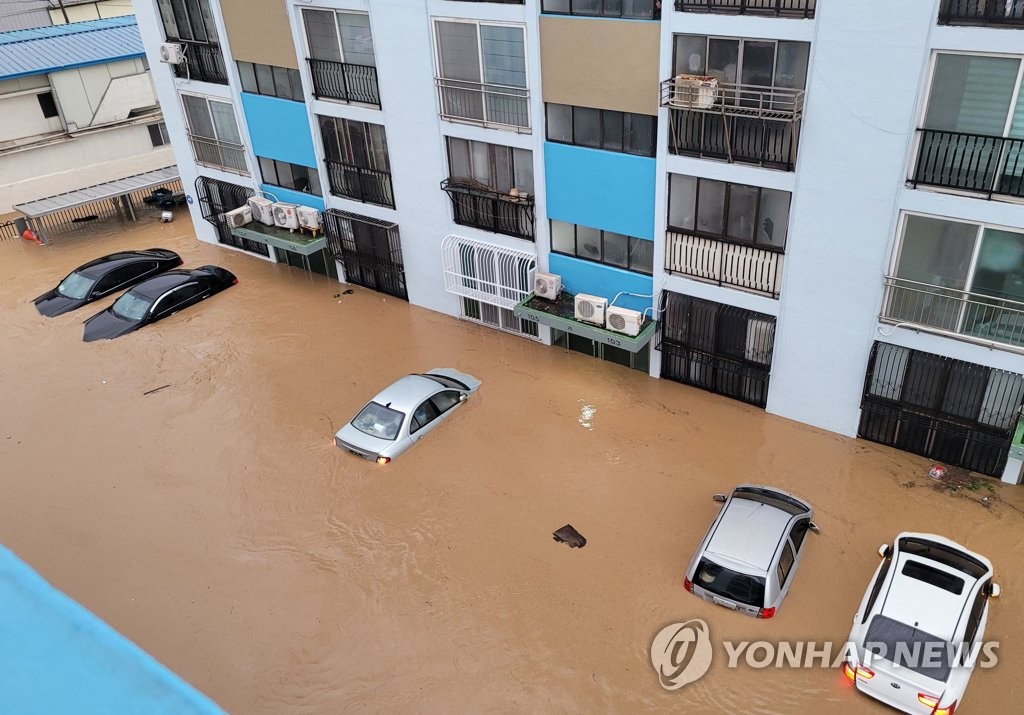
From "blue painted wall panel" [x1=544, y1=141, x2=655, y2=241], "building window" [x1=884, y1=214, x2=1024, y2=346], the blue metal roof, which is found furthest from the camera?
the blue metal roof

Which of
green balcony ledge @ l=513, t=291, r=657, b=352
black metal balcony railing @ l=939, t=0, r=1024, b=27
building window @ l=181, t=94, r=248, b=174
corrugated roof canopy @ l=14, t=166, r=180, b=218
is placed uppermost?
black metal balcony railing @ l=939, t=0, r=1024, b=27

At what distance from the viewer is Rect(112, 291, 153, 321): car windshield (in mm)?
22188

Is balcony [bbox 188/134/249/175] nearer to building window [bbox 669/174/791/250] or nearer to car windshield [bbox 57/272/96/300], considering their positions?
car windshield [bbox 57/272/96/300]

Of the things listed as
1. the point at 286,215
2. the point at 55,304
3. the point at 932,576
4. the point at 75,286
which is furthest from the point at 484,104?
the point at 55,304

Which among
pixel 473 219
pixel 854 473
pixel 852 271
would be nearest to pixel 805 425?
pixel 854 473

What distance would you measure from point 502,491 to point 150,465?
302 inches

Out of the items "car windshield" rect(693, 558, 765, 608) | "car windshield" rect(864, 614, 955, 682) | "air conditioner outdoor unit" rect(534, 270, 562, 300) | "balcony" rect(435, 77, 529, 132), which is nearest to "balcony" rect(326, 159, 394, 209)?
"balcony" rect(435, 77, 529, 132)

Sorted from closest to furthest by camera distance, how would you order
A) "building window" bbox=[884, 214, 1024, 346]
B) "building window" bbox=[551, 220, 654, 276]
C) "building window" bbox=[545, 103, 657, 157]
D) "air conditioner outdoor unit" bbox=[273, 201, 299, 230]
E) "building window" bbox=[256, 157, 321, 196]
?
"building window" bbox=[884, 214, 1024, 346]
"building window" bbox=[545, 103, 657, 157]
"building window" bbox=[551, 220, 654, 276]
"air conditioner outdoor unit" bbox=[273, 201, 299, 230]
"building window" bbox=[256, 157, 321, 196]

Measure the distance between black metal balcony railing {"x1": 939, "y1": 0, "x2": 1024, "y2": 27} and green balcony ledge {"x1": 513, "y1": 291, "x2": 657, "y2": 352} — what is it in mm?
7925

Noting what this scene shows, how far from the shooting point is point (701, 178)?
15.7 m

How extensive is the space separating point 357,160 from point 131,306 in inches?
302

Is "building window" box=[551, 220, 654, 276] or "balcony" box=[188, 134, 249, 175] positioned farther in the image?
"balcony" box=[188, 134, 249, 175]

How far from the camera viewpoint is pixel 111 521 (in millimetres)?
15461

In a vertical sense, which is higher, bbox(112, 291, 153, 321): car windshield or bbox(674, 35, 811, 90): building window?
bbox(674, 35, 811, 90): building window
